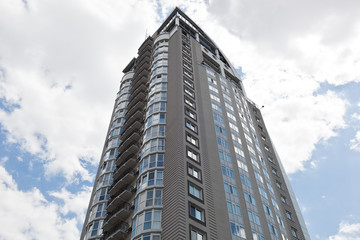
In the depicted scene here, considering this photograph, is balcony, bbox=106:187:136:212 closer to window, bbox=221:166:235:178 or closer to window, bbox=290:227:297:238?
window, bbox=221:166:235:178

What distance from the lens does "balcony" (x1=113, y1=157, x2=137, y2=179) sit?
49.4 m

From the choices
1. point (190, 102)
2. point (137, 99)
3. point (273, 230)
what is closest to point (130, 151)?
point (190, 102)

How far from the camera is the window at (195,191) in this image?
3786 cm

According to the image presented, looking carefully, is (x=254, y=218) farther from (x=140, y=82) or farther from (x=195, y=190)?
(x=140, y=82)

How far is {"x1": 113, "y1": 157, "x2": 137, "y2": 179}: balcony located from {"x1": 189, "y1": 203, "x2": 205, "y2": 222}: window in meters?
16.3

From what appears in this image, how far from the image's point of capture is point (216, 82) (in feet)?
221

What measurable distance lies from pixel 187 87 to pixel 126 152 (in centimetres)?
1616

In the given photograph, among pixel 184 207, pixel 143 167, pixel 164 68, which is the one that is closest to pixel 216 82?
pixel 164 68

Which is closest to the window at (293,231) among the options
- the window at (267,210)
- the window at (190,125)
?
the window at (267,210)

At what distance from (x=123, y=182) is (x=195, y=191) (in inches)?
572

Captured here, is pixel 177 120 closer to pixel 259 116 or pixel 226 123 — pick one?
pixel 226 123

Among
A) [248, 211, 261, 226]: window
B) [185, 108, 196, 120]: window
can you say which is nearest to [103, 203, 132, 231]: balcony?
[248, 211, 261, 226]: window

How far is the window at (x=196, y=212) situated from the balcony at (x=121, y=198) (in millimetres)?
11369

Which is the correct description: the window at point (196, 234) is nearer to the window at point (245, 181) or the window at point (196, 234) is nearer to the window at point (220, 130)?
the window at point (245, 181)
